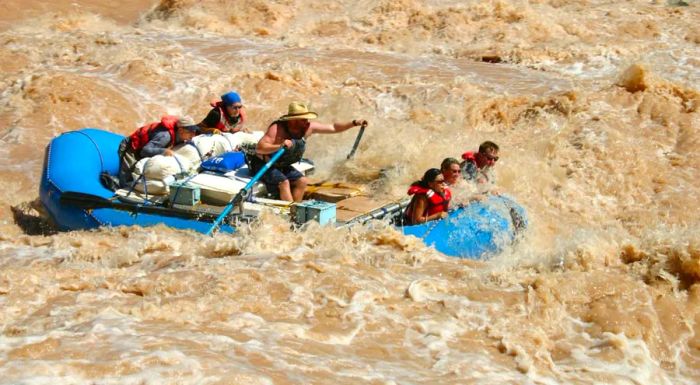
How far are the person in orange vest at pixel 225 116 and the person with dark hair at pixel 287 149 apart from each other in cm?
101

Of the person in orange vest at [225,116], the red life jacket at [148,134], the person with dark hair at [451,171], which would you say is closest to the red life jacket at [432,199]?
the person with dark hair at [451,171]

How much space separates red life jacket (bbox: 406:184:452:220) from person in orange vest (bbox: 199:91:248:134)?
88.5 inches

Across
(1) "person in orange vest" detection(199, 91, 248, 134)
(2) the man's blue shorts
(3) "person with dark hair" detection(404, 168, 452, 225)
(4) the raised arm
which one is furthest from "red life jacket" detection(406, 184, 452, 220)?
(1) "person in orange vest" detection(199, 91, 248, 134)

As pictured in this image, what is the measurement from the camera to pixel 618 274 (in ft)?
19.6

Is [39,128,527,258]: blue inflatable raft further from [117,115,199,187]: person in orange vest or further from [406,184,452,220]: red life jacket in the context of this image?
[117,115,199,187]: person in orange vest

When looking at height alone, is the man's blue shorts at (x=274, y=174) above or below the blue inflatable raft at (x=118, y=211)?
above

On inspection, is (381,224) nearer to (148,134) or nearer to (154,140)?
(154,140)

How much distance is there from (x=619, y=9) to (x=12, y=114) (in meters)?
12.4

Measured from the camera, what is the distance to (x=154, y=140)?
26.1 ft

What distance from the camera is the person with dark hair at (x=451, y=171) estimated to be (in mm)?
7016

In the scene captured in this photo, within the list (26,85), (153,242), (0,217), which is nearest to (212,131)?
(153,242)

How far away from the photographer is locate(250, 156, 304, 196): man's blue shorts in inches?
292

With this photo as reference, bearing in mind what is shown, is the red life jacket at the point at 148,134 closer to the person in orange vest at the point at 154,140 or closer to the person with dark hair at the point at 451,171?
the person in orange vest at the point at 154,140

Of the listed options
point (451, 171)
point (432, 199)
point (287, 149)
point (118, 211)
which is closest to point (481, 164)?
point (451, 171)
